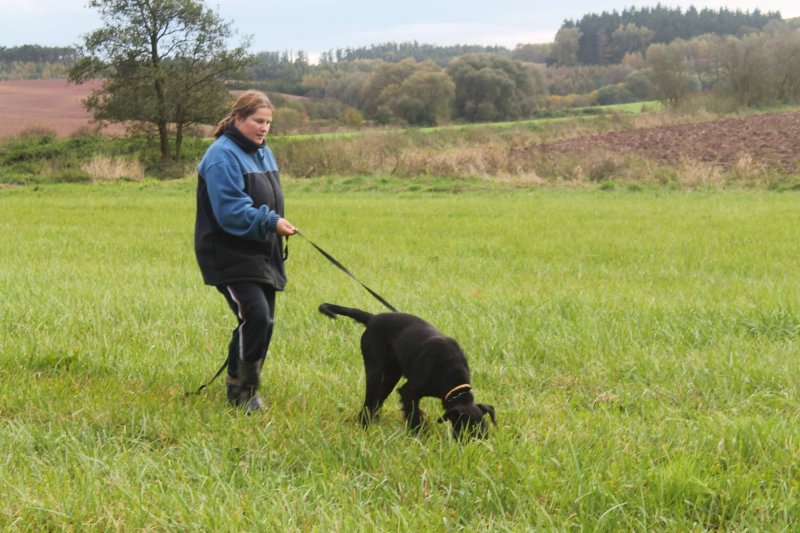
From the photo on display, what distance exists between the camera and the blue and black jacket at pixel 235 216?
12.6 feet

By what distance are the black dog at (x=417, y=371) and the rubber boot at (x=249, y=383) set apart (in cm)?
69

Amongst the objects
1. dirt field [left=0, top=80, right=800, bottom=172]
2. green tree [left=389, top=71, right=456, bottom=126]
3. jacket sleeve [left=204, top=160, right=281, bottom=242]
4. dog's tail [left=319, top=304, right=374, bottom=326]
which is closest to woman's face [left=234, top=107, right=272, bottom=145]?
jacket sleeve [left=204, top=160, right=281, bottom=242]

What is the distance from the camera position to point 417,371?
11.3 ft

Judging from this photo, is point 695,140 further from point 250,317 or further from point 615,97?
point 615,97

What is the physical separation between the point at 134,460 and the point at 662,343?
3664 millimetres

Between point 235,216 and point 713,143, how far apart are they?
90.9ft

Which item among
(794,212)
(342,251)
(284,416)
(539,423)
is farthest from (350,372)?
(794,212)

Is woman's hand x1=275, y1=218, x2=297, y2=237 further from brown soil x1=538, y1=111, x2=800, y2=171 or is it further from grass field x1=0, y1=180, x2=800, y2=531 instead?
brown soil x1=538, y1=111, x2=800, y2=171

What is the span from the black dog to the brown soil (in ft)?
69.7

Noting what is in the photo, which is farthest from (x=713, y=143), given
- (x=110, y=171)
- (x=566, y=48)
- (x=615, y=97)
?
(x=566, y=48)

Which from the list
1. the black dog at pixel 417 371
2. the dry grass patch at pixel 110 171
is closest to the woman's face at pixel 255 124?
the black dog at pixel 417 371

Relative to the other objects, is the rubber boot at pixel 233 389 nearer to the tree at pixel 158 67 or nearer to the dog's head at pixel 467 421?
the dog's head at pixel 467 421

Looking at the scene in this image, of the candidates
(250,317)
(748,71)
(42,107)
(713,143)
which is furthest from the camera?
(748,71)

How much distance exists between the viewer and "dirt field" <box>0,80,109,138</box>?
4069cm
